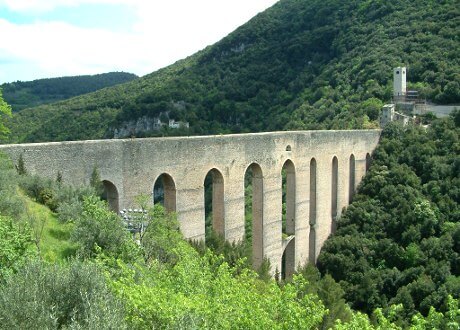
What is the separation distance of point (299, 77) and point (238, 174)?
101ft

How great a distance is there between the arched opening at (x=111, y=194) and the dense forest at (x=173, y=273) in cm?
62

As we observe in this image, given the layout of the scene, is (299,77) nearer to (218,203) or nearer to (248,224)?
(248,224)

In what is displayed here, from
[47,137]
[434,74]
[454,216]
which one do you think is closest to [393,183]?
[454,216]

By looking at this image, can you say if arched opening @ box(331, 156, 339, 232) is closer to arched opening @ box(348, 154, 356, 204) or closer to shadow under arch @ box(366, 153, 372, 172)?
arched opening @ box(348, 154, 356, 204)

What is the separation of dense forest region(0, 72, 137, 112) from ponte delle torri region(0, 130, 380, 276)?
48373 millimetres

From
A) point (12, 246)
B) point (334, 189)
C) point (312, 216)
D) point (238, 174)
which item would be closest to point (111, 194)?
point (238, 174)

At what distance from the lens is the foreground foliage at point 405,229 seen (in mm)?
19906

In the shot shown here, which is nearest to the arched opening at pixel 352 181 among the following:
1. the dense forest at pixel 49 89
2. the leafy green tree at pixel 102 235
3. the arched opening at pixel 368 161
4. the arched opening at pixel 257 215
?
Answer: the arched opening at pixel 368 161

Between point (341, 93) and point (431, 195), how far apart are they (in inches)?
628

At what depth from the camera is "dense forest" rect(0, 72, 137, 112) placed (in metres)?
67.9

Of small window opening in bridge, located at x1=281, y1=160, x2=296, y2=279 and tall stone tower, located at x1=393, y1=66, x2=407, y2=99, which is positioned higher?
tall stone tower, located at x1=393, y1=66, x2=407, y2=99

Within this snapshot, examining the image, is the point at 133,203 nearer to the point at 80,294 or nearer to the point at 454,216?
the point at 80,294

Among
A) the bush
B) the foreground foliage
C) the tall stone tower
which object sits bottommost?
the foreground foliage

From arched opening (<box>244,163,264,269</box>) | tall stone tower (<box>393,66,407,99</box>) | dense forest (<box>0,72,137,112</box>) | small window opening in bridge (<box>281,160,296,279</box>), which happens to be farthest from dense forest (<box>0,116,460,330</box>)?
dense forest (<box>0,72,137,112</box>)
